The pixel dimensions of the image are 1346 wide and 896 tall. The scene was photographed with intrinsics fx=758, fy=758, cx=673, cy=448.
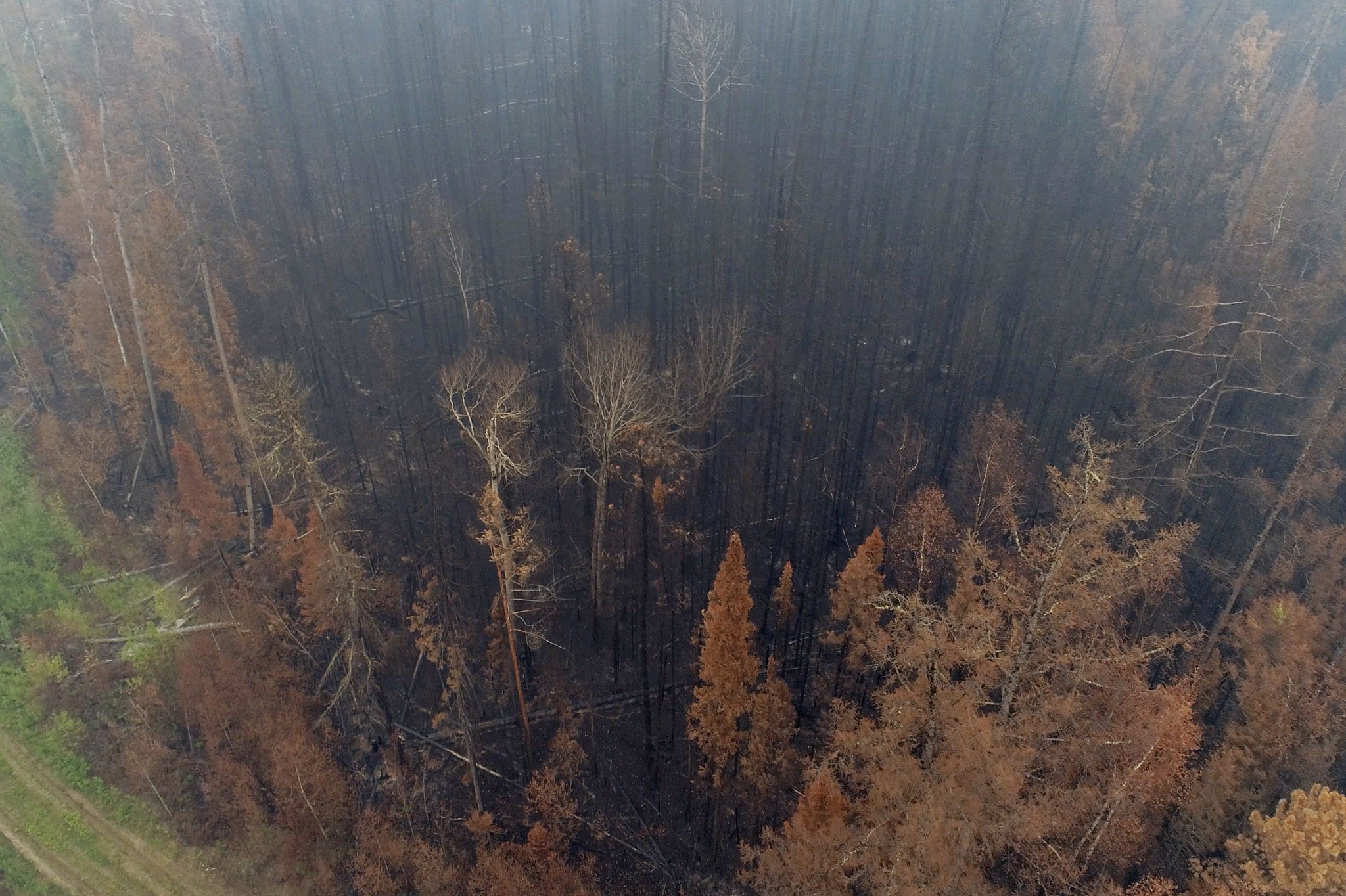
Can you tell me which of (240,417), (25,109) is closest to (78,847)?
(240,417)

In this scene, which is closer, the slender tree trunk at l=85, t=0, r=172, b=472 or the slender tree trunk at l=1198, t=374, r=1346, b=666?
the slender tree trunk at l=1198, t=374, r=1346, b=666

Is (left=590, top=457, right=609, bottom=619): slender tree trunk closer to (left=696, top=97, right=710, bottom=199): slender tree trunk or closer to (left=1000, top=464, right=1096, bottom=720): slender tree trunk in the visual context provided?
(left=1000, top=464, right=1096, bottom=720): slender tree trunk

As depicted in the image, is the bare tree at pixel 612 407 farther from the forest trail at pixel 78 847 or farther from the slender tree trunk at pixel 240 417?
the forest trail at pixel 78 847

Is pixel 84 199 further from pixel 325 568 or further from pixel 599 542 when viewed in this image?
pixel 599 542

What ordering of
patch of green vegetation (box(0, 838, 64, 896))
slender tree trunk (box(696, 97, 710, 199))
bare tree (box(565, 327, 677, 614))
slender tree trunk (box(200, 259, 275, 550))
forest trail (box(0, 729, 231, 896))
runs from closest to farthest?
1. patch of green vegetation (box(0, 838, 64, 896))
2. forest trail (box(0, 729, 231, 896))
3. bare tree (box(565, 327, 677, 614))
4. slender tree trunk (box(200, 259, 275, 550))
5. slender tree trunk (box(696, 97, 710, 199))

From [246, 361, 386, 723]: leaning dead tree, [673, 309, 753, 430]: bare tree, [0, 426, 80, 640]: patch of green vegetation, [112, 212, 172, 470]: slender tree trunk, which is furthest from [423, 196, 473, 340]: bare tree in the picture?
[0, 426, 80, 640]: patch of green vegetation

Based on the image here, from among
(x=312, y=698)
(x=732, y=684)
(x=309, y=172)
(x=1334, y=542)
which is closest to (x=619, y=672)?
(x=732, y=684)

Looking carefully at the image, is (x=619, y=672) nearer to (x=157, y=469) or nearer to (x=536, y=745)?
(x=536, y=745)
